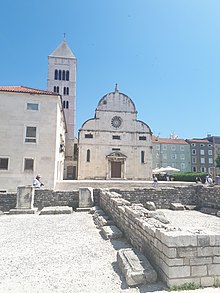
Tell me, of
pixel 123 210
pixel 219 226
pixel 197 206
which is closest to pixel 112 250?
pixel 123 210

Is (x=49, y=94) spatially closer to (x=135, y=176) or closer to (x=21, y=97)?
(x=21, y=97)

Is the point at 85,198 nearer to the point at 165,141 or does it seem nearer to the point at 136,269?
the point at 136,269

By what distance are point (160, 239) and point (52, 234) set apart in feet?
14.5

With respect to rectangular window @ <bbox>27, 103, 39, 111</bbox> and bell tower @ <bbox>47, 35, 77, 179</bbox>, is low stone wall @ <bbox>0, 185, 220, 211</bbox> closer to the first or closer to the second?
rectangular window @ <bbox>27, 103, 39, 111</bbox>

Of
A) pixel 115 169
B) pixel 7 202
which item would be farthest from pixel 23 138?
pixel 115 169

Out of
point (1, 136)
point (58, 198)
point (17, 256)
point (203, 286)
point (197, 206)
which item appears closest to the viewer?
point (203, 286)

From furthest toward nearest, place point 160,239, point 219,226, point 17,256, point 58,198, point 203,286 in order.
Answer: point 58,198, point 219,226, point 17,256, point 160,239, point 203,286

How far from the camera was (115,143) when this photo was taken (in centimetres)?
3275

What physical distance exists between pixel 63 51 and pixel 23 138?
28185 mm

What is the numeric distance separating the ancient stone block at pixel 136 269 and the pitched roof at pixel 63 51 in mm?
41310

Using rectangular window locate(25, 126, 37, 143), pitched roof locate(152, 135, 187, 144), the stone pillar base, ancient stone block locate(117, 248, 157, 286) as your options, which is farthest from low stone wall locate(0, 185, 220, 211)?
pitched roof locate(152, 135, 187, 144)

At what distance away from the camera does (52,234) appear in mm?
6902

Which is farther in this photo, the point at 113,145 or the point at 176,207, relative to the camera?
the point at 113,145

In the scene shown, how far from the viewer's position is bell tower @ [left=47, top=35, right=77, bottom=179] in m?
36.9
